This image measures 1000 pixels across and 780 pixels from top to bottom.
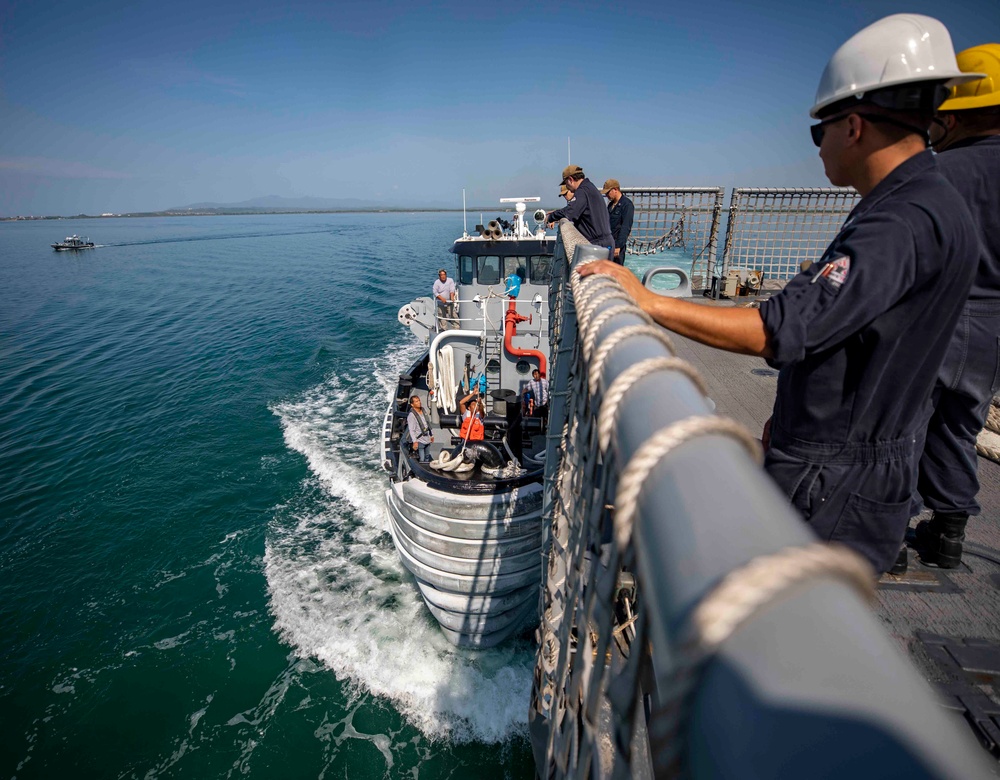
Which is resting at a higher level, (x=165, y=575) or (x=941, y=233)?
(x=941, y=233)

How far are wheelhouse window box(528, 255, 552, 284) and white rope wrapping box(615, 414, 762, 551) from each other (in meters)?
12.4

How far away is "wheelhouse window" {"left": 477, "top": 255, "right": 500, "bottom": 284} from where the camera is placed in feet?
42.1

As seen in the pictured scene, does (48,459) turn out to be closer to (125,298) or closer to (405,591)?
(405,591)

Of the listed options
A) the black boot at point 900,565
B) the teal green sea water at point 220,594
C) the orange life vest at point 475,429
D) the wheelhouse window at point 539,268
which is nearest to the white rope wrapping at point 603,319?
the black boot at point 900,565

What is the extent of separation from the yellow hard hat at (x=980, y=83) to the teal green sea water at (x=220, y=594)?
8.49 metres

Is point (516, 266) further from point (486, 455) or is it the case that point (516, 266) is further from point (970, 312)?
point (970, 312)

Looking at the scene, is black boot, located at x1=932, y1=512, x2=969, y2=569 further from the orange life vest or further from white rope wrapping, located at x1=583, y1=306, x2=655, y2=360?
the orange life vest

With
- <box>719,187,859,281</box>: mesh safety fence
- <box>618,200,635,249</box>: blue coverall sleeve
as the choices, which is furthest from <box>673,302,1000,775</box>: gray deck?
<box>719,187,859,281</box>: mesh safety fence

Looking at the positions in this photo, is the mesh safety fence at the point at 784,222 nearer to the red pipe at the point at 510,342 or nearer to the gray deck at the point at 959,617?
the red pipe at the point at 510,342

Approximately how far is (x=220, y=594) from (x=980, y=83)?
40.1ft

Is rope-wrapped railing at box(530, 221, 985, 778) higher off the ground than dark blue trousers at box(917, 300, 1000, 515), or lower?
higher

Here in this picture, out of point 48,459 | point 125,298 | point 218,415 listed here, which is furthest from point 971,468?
point 125,298

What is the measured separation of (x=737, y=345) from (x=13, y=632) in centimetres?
1376

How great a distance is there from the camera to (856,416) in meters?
1.61
